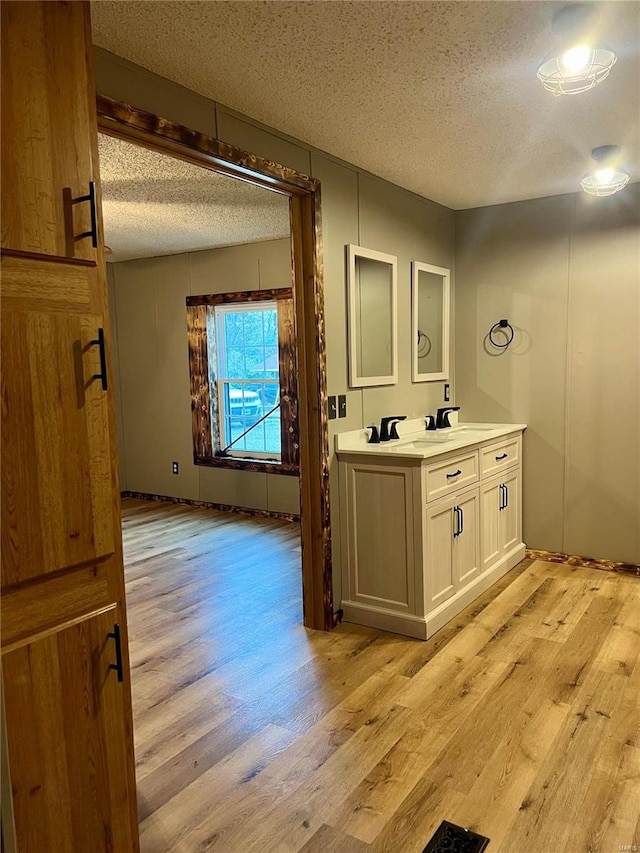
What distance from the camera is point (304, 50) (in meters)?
2.12

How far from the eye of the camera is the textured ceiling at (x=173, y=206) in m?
3.37

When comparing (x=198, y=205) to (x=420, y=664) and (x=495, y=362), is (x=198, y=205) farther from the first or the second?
(x=420, y=664)

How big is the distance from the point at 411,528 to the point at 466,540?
564mm

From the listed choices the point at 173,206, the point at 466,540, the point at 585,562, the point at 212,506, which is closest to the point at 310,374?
the point at 466,540

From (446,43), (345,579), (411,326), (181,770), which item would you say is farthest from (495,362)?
(181,770)

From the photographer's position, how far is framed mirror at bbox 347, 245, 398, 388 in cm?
336

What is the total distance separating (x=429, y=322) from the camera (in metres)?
4.18

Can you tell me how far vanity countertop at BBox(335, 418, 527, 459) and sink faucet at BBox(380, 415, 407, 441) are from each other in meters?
0.04

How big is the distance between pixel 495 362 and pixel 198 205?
90.7 inches

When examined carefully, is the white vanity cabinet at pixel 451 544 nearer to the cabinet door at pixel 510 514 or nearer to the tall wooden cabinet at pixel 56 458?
the cabinet door at pixel 510 514

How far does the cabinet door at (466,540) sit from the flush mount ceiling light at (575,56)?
201 cm

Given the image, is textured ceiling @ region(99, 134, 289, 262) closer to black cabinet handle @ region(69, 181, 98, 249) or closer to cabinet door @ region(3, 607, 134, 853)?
black cabinet handle @ region(69, 181, 98, 249)

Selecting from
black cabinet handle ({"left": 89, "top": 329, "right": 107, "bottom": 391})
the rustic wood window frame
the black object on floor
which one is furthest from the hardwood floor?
the rustic wood window frame

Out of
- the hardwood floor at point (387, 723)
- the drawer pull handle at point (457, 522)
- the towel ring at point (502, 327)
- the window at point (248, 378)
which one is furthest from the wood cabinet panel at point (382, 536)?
the window at point (248, 378)
